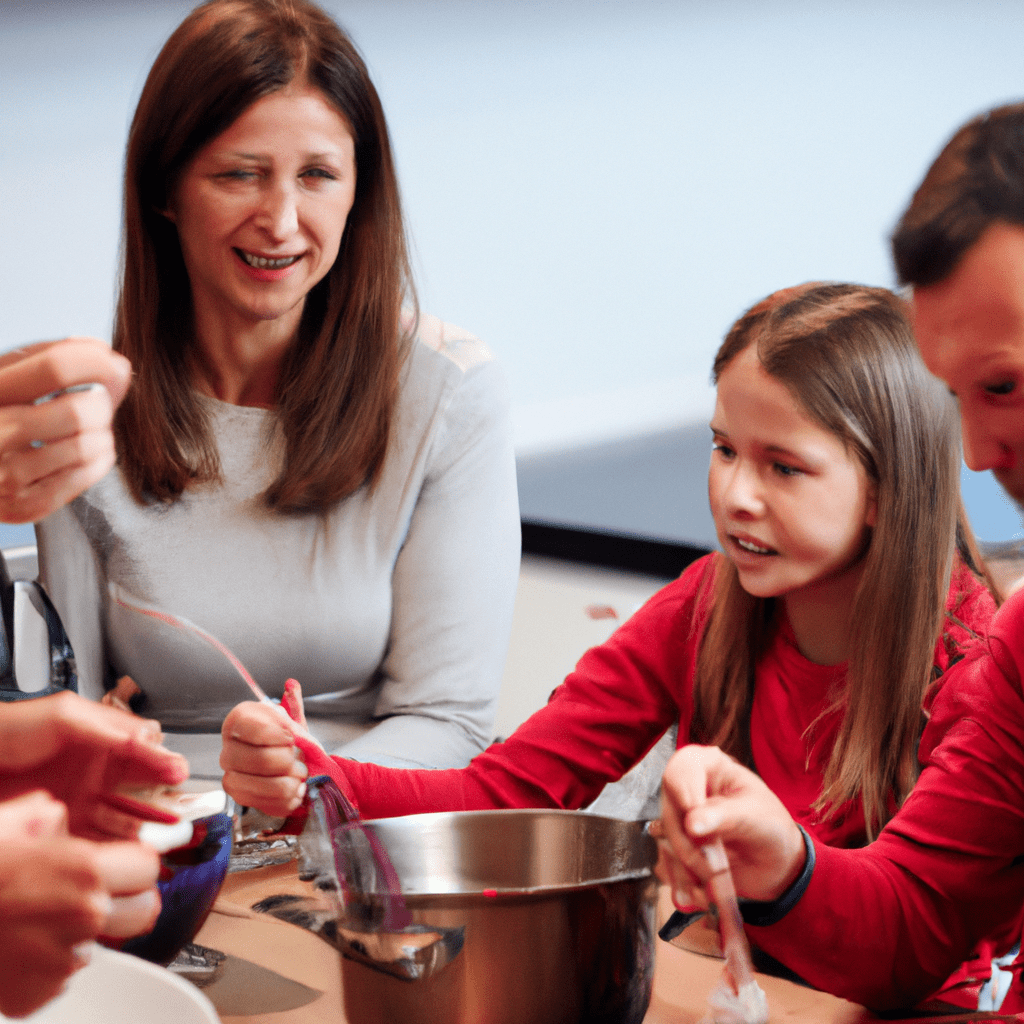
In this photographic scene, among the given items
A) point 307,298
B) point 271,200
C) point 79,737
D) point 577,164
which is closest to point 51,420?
point 79,737

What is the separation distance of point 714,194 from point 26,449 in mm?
1781

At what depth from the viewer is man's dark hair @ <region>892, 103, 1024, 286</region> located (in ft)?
1.95

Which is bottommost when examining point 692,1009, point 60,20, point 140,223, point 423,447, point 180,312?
point 692,1009

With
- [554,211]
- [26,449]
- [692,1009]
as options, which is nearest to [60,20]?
[554,211]

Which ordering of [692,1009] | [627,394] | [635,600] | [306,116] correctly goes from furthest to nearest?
[627,394] < [635,600] < [306,116] < [692,1009]

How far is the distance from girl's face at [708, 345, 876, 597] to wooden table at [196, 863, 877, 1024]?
35 centimetres

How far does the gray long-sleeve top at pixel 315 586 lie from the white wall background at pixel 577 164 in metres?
0.76

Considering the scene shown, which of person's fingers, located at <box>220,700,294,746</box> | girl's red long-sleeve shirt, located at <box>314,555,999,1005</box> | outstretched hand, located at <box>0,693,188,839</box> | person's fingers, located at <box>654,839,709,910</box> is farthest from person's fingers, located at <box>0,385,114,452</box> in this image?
girl's red long-sleeve shirt, located at <box>314,555,999,1005</box>

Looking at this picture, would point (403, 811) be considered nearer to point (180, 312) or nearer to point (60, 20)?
point (180, 312)

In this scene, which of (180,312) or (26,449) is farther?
(180,312)

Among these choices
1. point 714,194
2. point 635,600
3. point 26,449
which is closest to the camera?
point 26,449

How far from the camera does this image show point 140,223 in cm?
144

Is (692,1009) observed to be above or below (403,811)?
above

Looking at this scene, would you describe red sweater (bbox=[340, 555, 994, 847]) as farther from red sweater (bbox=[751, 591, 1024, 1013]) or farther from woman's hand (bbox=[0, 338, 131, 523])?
woman's hand (bbox=[0, 338, 131, 523])
